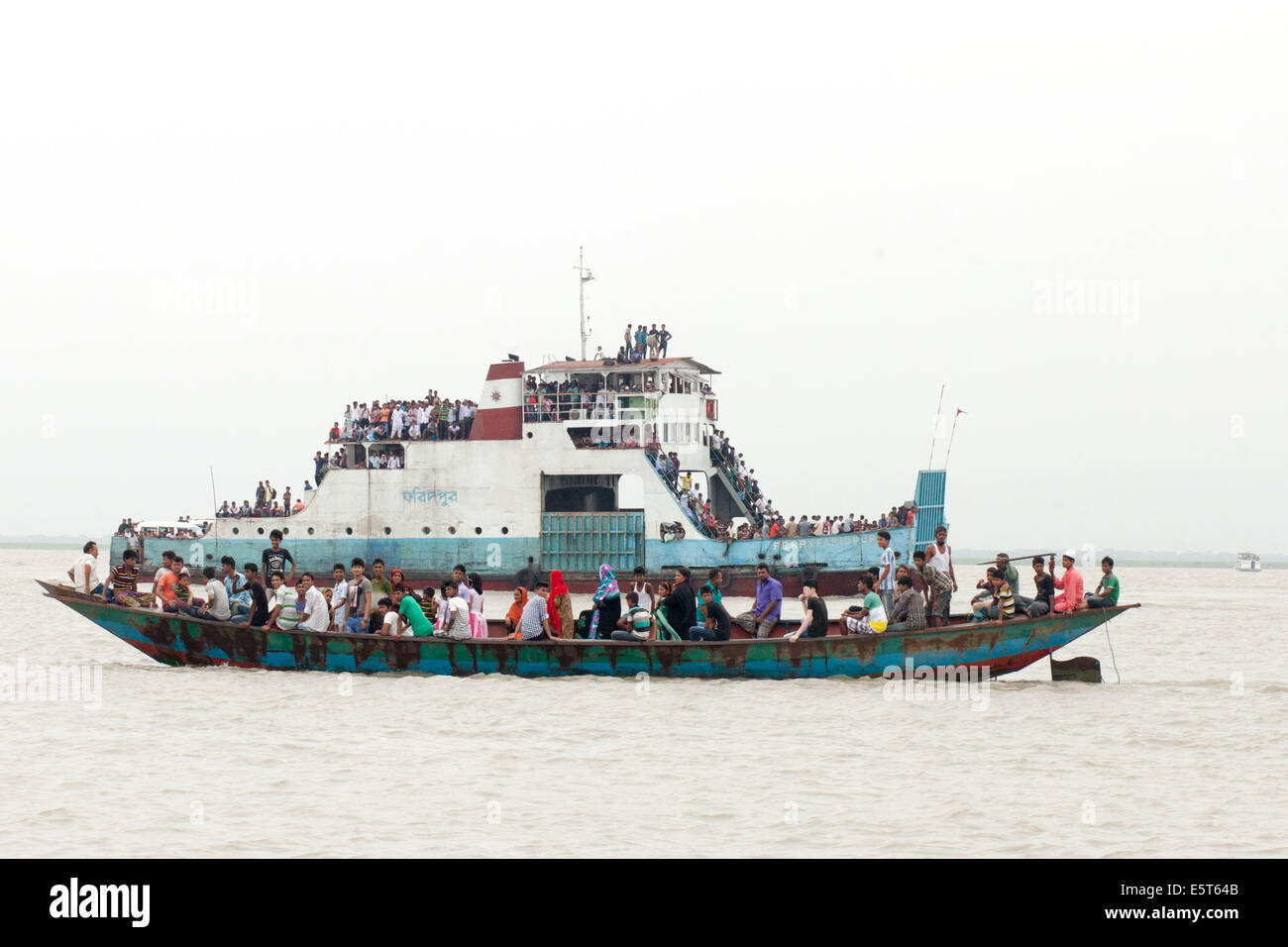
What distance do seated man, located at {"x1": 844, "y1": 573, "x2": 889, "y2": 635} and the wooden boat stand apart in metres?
0.36

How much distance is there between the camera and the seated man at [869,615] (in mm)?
19031

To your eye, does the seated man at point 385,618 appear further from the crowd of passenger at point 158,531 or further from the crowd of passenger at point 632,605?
the crowd of passenger at point 158,531

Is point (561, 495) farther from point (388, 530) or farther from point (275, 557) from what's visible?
point (275, 557)

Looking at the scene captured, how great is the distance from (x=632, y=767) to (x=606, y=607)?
228 inches

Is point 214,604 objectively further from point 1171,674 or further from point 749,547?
point 749,547

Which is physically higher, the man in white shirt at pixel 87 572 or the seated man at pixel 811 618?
the man in white shirt at pixel 87 572

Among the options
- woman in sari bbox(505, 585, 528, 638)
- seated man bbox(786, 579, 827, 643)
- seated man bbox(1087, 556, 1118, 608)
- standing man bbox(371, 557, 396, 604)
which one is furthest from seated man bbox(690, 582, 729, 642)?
seated man bbox(1087, 556, 1118, 608)

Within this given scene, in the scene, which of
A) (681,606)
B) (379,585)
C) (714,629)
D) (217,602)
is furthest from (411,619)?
(714,629)

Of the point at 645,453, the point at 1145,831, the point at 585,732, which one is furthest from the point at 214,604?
the point at 645,453

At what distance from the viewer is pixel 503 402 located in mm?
43938

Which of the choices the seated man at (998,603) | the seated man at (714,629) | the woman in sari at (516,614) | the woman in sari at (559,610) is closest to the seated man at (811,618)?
the seated man at (714,629)

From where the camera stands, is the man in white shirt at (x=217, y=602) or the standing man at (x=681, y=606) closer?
the standing man at (x=681, y=606)

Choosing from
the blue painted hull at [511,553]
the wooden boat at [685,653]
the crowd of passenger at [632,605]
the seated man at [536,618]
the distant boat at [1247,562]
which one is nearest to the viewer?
the wooden boat at [685,653]

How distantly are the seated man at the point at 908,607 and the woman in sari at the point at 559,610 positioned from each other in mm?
4383
